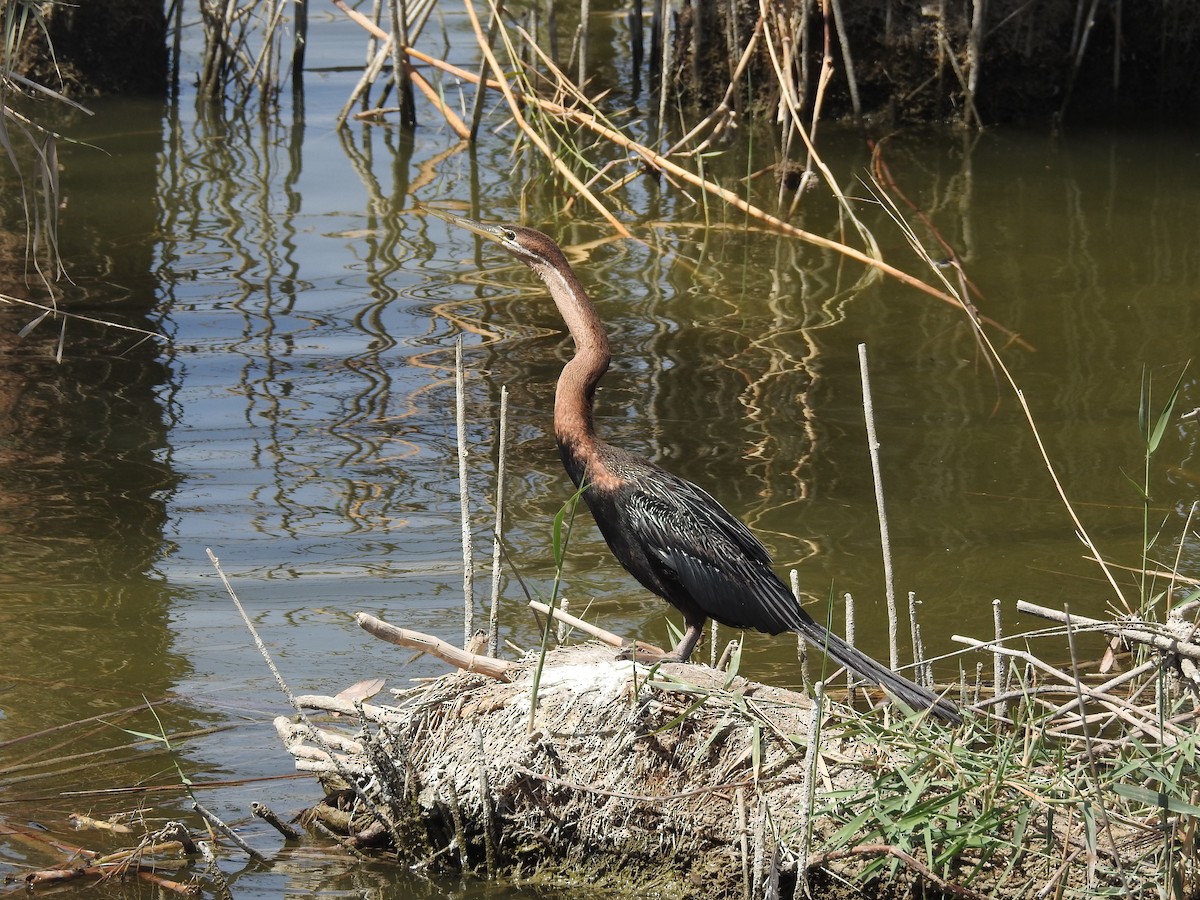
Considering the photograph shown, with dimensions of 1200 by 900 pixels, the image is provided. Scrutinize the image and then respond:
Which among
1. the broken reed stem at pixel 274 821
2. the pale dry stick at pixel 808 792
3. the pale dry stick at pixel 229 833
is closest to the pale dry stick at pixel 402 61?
the broken reed stem at pixel 274 821

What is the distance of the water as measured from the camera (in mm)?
4844

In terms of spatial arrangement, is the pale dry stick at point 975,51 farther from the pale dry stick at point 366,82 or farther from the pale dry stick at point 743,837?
the pale dry stick at point 743,837

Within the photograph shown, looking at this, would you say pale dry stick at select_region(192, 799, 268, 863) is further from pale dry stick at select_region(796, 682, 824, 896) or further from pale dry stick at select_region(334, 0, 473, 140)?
pale dry stick at select_region(334, 0, 473, 140)

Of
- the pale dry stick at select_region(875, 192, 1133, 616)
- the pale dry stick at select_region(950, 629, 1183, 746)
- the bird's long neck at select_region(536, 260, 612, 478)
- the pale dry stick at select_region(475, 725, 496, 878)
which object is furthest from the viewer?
the bird's long neck at select_region(536, 260, 612, 478)

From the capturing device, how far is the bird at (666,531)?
4.11 meters

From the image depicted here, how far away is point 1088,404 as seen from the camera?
7020 millimetres

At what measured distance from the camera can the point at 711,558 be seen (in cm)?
412

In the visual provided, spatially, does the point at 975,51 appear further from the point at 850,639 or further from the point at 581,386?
the point at 850,639

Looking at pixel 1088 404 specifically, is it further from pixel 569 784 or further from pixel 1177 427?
pixel 569 784

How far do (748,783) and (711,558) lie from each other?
87 cm

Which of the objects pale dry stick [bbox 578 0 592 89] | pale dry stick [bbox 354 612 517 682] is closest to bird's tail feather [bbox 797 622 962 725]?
pale dry stick [bbox 354 612 517 682]

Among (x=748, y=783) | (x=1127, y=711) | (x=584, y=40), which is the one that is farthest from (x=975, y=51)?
(x=748, y=783)

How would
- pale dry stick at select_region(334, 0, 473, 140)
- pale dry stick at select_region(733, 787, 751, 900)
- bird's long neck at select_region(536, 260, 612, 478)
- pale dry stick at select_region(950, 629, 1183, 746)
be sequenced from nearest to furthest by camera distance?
pale dry stick at select_region(950, 629, 1183, 746)
pale dry stick at select_region(733, 787, 751, 900)
bird's long neck at select_region(536, 260, 612, 478)
pale dry stick at select_region(334, 0, 473, 140)

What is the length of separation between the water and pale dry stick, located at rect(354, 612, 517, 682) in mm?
534
